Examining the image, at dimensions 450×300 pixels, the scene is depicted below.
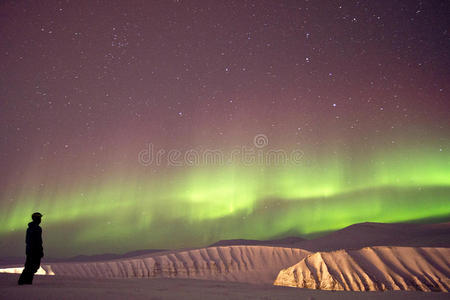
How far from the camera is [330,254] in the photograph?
3238 centimetres

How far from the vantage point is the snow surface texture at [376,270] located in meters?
28.6

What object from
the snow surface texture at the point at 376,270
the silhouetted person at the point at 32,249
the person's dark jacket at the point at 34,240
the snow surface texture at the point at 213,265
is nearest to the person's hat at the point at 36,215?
the silhouetted person at the point at 32,249

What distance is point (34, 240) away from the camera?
7559 mm

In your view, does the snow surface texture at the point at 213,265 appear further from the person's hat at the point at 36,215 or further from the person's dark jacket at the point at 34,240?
the person's hat at the point at 36,215

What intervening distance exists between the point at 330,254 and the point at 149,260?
51.9m

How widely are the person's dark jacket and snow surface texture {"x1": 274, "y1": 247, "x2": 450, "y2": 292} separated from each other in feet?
88.0

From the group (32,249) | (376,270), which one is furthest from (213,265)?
(32,249)

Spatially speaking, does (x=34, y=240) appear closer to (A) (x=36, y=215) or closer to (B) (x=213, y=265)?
(A) (x=36, y=215)

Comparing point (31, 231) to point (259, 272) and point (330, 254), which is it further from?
point (259, 272)

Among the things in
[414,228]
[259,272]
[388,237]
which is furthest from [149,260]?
[414,228]

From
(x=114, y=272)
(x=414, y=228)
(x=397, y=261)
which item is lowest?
(x=114, y=272)

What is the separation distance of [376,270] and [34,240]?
105 feet

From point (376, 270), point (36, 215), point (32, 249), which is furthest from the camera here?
point (376, 270)

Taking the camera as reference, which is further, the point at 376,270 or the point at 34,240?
the point at 376,270
